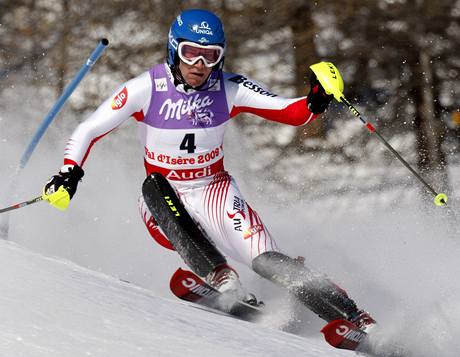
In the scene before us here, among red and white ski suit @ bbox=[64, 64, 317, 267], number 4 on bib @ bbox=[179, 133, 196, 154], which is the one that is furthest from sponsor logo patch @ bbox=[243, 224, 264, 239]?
number 4 on bib @ bbox=[179, 133, 196, 154]

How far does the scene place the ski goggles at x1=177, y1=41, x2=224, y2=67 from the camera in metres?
5.40

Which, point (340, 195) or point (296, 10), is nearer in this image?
point (340, 195)

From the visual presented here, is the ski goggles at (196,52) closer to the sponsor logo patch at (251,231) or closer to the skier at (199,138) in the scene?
the skier at (199,138)

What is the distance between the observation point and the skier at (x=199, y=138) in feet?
17.7

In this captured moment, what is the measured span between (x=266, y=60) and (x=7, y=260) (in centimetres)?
1103

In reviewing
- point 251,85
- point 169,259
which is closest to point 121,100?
point 251,85

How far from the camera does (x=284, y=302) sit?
589 cm

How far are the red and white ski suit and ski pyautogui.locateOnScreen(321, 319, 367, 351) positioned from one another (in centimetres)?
64

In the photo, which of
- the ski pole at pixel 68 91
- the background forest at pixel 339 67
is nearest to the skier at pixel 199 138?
the ski pole at pixel 68 91

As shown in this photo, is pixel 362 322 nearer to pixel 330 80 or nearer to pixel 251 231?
pixel 251 231

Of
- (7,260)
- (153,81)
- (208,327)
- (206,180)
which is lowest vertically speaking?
(208,327)

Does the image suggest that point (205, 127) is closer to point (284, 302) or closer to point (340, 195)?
point (284, 302)

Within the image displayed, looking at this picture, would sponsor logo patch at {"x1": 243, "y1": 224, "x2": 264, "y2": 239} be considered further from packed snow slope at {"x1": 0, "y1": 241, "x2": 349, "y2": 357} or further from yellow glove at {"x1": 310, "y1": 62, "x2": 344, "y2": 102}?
yellow glove at {"x1": 310, "y1": 62, "x2": 344, "y2": 102}

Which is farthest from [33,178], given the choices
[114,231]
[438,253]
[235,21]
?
[235,21]
